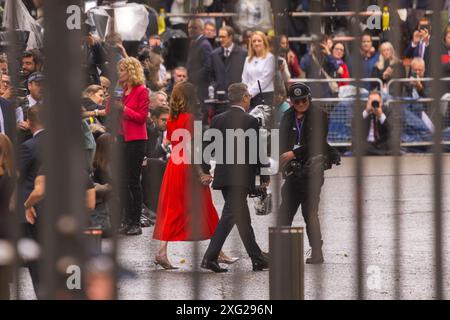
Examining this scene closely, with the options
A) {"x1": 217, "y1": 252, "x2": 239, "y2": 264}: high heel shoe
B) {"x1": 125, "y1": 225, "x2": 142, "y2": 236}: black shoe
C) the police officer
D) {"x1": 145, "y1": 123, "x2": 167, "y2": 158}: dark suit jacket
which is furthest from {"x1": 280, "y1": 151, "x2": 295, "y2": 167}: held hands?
{"x1": 145, "y1": 123, "x2": 167, "y2": 158}: dark suit jacket

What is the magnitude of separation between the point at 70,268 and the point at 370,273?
571 centimetres

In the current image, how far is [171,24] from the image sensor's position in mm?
3859

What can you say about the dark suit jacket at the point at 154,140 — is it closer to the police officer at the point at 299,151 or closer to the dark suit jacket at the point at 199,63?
the police officer at the point at 299,151

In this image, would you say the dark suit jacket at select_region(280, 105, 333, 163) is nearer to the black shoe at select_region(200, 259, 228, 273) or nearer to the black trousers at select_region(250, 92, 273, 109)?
Result: the black trousers at select_region(250, 92, 273, 109)

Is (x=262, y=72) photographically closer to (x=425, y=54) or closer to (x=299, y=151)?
(x=299, y=151)

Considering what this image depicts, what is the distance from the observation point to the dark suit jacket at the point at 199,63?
305cm

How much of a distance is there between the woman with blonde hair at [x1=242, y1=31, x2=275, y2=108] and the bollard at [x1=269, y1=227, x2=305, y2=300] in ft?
1.23

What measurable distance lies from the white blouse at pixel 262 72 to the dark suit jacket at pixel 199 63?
18cm

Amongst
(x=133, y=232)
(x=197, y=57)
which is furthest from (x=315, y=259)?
(x=197, y=57)

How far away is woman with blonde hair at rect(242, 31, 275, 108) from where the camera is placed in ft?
11.1

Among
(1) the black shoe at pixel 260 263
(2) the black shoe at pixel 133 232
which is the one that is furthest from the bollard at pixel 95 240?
(1) the black shoe at pixel 260 263
